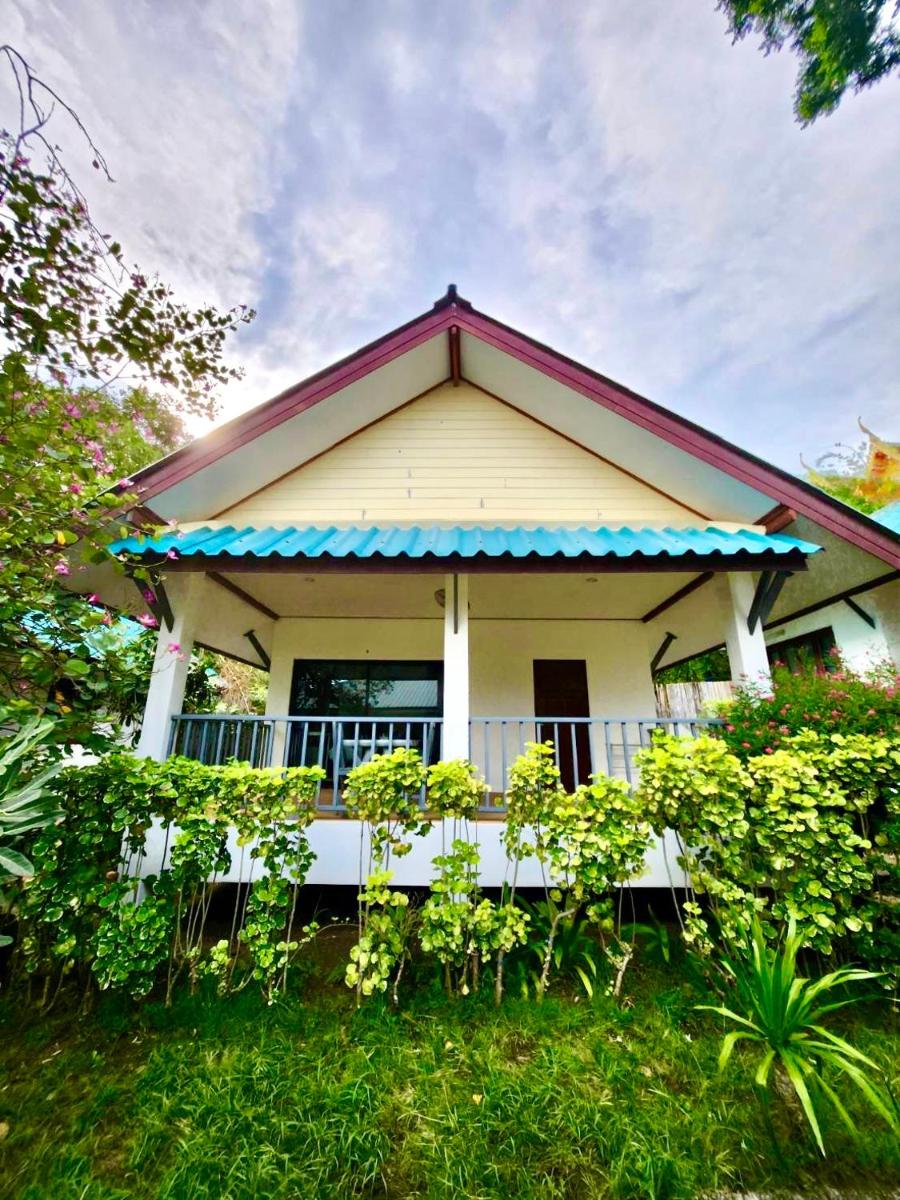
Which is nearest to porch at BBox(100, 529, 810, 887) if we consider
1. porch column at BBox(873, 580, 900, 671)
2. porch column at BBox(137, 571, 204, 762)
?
porch column at BBox(137, 571, 204, 762)

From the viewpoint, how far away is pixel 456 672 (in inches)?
187

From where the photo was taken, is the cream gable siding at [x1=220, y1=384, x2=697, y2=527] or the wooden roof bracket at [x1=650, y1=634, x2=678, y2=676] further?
the wooden roof bracket at [x1=650, y1=634, x2=678, y2=676]

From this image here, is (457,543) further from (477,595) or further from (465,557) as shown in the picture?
(477,595)

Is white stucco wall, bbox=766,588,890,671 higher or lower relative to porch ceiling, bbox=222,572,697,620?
lower

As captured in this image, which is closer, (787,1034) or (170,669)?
(787,1034)

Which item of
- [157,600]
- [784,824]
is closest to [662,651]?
[784,824]

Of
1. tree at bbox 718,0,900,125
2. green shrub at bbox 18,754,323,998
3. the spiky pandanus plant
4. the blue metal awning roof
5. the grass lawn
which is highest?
tree at bbox 718,0,900,125

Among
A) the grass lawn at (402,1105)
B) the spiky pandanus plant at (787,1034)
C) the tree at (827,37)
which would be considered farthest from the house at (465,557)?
the tree at (827,37)

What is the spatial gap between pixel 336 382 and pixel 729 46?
4701 millimetres

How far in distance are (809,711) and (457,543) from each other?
3314 mm

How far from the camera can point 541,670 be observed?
7805mm

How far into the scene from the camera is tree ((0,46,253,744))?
3029mm

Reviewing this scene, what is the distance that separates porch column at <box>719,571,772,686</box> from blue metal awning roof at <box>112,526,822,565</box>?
49 cm

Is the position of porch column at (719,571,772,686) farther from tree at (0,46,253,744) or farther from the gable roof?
tree at (0,46,253,744)
